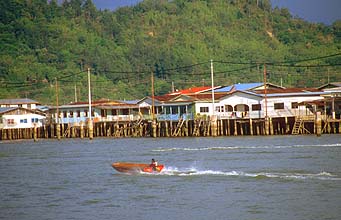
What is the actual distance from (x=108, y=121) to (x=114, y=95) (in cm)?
4708

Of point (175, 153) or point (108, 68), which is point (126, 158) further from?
point (108, 68)

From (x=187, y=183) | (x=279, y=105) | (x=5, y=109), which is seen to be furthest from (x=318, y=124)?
(x=5, y=109)

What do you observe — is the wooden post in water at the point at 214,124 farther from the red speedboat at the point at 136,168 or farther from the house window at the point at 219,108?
the red speedboat at the point at 136,168

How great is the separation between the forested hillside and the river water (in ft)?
213

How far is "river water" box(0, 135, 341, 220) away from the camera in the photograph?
100ft

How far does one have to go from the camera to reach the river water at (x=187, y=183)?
100 feet

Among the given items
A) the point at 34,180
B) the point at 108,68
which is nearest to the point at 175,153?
the point at 34,180

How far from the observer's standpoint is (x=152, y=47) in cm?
14938

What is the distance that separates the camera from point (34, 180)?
4334 centimetres

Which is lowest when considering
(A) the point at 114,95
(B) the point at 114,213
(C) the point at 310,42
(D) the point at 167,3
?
A: (B) the point at 114,213

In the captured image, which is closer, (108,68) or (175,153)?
(175,153)

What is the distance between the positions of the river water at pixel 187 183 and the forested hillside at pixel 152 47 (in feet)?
213

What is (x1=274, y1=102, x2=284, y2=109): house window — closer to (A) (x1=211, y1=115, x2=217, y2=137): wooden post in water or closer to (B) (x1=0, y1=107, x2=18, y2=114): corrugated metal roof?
(A) (x1=211, y1=115, x2=217, y2=137): wooden post in water

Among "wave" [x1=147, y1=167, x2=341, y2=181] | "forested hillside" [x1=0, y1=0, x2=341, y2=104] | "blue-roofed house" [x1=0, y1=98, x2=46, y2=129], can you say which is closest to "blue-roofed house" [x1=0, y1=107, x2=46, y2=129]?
"blue-roofed house" [x1=0, y1=98, x2=46, y2=129]
